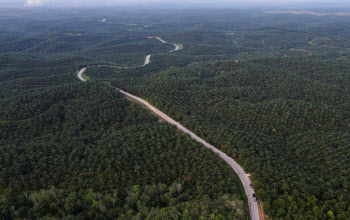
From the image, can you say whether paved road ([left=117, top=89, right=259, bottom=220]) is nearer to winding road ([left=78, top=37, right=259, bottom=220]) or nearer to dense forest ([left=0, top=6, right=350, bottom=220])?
winding road ([left=78, top=37, right=259, bottom=220])

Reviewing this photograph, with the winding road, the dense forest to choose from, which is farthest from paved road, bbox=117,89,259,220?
the dense forest

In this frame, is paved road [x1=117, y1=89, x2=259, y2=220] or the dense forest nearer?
the dense forest

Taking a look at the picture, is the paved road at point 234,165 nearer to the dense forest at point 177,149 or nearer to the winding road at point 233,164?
the winding road at point 233,164

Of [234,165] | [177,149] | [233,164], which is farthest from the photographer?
[177,149]

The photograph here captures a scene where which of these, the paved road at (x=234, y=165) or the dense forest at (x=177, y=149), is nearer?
the dense forest at (x=177, y=149)

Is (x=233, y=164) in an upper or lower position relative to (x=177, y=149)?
lower

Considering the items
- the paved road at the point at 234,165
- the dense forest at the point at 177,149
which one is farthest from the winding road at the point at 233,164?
the dense forest at the point at 177,149

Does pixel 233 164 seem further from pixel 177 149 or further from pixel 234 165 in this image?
pixel 177 149

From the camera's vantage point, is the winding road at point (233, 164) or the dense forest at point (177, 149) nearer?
the dense forest at point (177, 149)

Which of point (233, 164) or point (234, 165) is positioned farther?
point (233, 164)

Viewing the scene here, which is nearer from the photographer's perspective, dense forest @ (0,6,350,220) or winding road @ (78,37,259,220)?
dense forest @ (0,6,350,220)

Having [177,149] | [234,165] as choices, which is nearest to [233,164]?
[234,165]
